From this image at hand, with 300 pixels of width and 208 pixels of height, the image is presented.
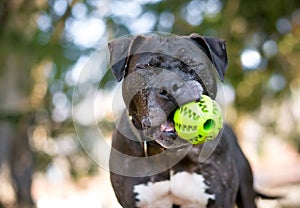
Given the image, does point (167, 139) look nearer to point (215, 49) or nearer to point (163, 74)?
point (163, 74)

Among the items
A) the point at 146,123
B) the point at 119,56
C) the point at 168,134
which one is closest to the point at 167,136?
the point at 168,134

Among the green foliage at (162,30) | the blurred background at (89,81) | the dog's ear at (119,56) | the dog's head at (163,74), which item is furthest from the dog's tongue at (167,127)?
the green foliage at (162,30)

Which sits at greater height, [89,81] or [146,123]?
[146,123]

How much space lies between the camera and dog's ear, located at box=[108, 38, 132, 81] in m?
3.57

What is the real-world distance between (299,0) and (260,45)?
589 millimetres

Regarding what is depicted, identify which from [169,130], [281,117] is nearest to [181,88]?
[169,130]

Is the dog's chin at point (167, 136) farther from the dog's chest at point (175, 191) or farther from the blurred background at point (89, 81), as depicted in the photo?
the blurred background at point (89, 81)

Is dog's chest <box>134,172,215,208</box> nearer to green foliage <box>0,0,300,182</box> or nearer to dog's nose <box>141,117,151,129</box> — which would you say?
dog's nose <box>141,117,151,129</box>

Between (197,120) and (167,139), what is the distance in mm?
215

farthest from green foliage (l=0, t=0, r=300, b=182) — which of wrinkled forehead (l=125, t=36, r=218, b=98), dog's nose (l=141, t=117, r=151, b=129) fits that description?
dog's nose (l=141, t=117, r=151, b=129)

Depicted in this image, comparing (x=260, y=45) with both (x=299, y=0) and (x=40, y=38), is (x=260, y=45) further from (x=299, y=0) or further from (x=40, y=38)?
(x=40, y=38)

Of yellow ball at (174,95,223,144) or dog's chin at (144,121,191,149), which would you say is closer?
yellow ball at (174,95,223,144)

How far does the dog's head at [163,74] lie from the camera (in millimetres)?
3164

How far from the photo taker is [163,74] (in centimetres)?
328
